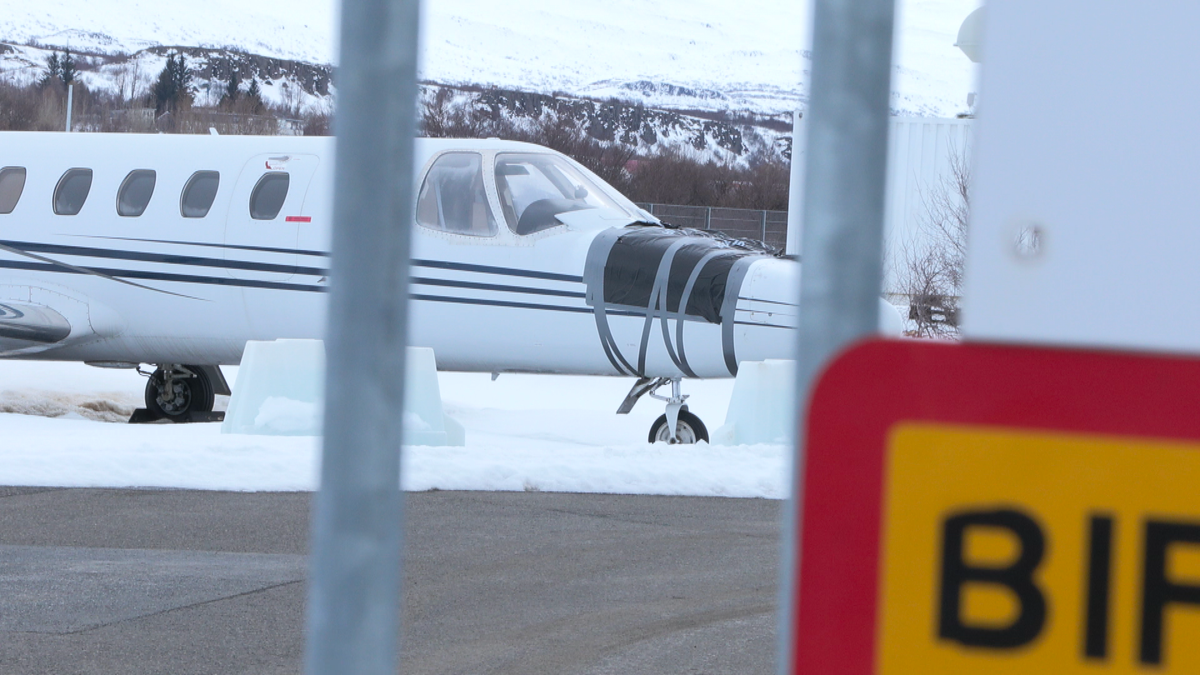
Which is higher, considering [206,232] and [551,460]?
[206,232]

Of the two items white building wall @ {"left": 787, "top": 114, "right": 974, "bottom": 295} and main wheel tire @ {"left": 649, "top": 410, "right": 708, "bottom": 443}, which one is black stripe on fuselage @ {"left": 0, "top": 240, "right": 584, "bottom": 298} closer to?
main wheel tire @ {"left": 649, "top": 410, "right": 708, "bottom": 443}

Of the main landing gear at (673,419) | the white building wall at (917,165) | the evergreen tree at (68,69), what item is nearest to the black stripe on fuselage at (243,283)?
the main landing gear at (673,419)

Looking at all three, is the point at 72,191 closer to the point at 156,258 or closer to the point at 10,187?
the point at 10,187

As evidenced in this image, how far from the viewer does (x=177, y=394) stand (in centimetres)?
1566

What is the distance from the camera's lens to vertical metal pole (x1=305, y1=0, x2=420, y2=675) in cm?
101

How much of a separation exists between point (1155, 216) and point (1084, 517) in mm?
197

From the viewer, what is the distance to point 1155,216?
2.83 ft

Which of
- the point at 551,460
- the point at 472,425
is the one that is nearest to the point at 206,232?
the point at 472,425

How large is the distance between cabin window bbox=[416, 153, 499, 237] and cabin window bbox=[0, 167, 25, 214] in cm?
436

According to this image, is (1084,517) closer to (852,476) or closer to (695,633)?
(852,476)

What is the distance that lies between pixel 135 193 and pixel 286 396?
3028 millimetres

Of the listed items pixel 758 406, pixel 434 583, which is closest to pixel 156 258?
pixel 758 406

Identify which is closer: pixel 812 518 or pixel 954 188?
pixel 812 518

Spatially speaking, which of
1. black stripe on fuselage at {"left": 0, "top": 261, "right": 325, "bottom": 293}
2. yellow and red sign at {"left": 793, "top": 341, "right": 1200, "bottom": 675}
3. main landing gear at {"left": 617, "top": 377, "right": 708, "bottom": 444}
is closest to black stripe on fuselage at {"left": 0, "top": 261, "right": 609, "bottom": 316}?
black stripe on fuselage at {"left": 0, "top": 261, "right": 325, "bottom": 293}
